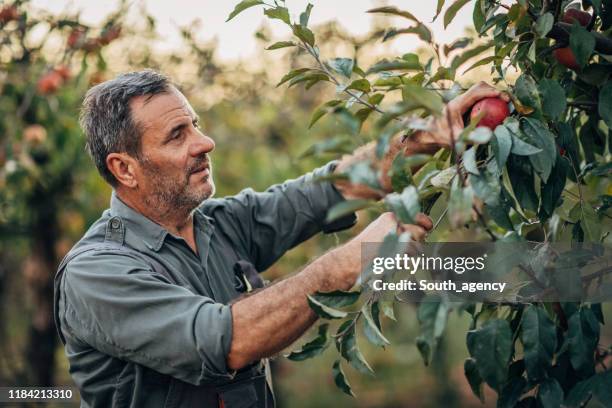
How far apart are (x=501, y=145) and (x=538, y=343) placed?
0.95ft

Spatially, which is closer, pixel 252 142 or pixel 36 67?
pixel 36 67

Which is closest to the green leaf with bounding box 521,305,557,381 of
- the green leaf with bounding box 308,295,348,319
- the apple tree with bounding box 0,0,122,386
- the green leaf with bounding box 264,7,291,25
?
the green leaf with bounding box 308,295,348,319

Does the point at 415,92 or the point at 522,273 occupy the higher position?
the point at 415,92

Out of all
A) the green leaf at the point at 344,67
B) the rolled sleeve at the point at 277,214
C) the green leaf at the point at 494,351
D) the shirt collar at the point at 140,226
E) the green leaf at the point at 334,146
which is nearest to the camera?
the green leaf at the point at 334,146

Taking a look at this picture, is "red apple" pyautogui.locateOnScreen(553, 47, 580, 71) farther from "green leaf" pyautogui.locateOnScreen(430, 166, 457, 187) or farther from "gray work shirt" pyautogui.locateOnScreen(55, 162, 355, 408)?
"gray work shirt" pyautogui.locateOnScreen(55, 162, 355, 408)

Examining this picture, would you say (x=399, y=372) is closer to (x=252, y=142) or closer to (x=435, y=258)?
(x=252, y=142)

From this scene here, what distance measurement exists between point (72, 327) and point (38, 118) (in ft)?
7.86

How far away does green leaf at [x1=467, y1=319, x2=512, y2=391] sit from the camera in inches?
39.3

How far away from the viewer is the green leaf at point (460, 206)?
2.90 ft

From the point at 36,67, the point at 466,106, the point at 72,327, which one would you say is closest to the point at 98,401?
the point at 72,327

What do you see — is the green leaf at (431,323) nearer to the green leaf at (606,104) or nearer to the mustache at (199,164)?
the green leaf at (606,104)

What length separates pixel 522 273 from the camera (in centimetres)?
119

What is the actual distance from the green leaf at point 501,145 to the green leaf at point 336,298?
1.02 ft

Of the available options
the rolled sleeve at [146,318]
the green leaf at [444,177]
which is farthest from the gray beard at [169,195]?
the green leaf at [444,177]
